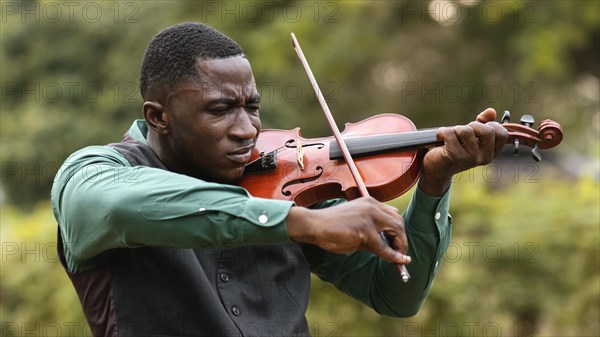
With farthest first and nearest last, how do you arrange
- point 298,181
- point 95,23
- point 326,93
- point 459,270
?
point 95,23 → point 326,93 → point 459,270 → point 298,181

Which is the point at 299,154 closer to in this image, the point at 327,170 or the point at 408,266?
→ the point at 327,170

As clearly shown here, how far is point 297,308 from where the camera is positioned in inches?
114

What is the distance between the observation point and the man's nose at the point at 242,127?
268cm

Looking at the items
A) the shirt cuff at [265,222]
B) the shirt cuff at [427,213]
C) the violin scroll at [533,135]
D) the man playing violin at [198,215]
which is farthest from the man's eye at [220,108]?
the violin scroll at [533,135]

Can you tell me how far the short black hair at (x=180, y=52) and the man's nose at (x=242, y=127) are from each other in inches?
6.7

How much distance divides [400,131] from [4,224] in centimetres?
605

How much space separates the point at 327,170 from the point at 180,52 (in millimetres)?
586

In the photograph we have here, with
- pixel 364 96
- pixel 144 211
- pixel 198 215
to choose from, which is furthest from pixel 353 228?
pixel 364 96

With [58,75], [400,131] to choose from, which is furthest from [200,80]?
[58,75]

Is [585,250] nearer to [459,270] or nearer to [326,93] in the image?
[459,270]

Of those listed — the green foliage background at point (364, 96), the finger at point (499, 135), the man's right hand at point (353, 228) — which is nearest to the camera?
the man's right hand at point (353, 228)

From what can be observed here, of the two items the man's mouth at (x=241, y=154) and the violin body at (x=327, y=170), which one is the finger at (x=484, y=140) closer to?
the violin body at (x=327, y=170)

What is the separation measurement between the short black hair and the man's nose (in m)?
0.17

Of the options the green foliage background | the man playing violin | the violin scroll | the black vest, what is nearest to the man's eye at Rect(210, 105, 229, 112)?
the man playing violin
